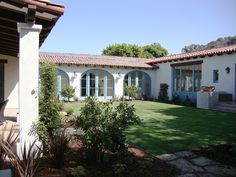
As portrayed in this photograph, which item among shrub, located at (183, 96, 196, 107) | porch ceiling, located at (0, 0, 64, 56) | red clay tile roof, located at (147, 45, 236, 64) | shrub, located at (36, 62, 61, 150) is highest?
red clay tile roof, located at (147, 45, 236, 64)

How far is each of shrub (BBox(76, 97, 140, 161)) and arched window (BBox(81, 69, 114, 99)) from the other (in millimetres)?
16021

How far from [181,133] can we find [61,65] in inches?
554

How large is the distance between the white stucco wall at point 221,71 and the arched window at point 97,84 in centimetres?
823

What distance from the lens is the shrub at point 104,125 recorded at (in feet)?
16.2

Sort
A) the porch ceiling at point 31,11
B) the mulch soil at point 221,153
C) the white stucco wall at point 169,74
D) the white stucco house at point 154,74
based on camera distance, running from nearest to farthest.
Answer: the porch ceiling at point 31,11
the mulch soil at point 221,153
the white stucco wall at point 169,74
the white stucco house at point 154,74

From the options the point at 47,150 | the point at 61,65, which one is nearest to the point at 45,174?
the point at 47,150

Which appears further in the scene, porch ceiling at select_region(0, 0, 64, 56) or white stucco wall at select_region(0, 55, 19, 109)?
white stucco wall at select_region(0, 55, 19, 109)

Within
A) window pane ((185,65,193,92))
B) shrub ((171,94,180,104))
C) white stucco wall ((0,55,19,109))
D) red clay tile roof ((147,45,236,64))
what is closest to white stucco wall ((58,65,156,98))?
red clay tile roof ((147,45,236,64))

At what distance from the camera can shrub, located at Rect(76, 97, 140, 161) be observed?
4.93 meters

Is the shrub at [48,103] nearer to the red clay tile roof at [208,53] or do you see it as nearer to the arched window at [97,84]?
the red clay tile roof at [208,53]

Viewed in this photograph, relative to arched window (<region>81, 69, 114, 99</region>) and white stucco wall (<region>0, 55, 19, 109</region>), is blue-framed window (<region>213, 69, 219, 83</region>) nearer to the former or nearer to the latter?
arched window (<region>81, 69, 114, 99</region>)

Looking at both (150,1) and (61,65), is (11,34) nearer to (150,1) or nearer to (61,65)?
(150,1)

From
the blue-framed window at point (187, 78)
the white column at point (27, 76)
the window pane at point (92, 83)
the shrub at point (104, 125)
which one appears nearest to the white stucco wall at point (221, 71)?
the blue-framed window at point (187, 78)

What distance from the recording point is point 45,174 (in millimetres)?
4473
